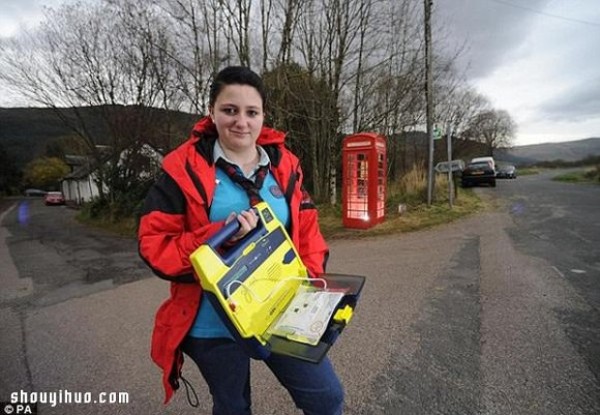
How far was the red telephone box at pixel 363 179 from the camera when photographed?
336 inches

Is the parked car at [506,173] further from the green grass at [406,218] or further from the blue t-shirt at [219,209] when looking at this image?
the blue t-shirt at [219,209]

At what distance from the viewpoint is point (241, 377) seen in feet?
4.85

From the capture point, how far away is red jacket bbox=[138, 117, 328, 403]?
Answer: 1.29 metres

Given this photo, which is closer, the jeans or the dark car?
the jeans

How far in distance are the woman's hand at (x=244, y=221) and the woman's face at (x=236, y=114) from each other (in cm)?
37

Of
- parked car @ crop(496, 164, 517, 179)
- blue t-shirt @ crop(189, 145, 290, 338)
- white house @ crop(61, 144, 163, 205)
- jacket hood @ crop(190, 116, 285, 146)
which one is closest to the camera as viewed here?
blue t-shirt @ crop(189, 145, 290, 338)

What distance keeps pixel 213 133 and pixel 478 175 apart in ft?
74.4

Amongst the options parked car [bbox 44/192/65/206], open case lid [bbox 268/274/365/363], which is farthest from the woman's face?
parked car [bbox 44/192/65/206]

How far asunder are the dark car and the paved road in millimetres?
15277


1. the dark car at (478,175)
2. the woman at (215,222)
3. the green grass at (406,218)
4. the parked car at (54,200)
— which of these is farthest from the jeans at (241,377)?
the parked car at (54,200)

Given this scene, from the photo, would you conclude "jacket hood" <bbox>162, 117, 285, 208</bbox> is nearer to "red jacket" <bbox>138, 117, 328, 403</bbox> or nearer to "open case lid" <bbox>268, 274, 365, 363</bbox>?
"red jacket" <bbox>138, 117, 328, 403</bbox>

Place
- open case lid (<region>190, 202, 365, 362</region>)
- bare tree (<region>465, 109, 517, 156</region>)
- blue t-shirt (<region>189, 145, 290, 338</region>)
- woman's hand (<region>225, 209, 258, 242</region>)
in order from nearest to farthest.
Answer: open case lid (<region>190, 202, 365, 362</region>), woman's hand (<region>225, 209, 258, 242</region>), blue t-shirt (<region>189, 145, 290, 338</region>), bare tree (<region>465, 109, 517, 156</region>)

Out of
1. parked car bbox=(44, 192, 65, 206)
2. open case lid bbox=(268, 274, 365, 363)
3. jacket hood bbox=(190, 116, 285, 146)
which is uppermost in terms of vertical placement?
jacket hood bbox=(190, 116, 285, 146)

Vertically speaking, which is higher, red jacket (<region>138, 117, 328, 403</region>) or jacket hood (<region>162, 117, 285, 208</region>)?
jacket hood (<region>162, 117, 285, 208</region>)
